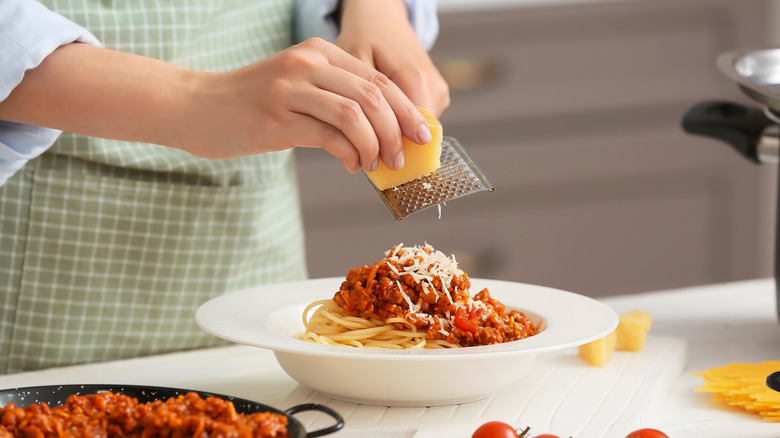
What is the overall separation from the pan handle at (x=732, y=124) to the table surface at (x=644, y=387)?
0.25 metres

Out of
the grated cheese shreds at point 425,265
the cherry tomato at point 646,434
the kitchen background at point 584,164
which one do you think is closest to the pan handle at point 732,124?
the grated cheese shreds at point 425,265

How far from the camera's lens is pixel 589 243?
3.04 m

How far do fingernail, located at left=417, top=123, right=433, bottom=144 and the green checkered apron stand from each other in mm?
550

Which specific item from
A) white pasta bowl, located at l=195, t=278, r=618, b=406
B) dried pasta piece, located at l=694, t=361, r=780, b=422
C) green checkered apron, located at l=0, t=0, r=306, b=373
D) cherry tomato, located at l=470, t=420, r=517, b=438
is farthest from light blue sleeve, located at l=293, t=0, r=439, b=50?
cherry tomato, located at l=470, t=420, r=517, b=438

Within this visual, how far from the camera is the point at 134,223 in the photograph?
4.75ft

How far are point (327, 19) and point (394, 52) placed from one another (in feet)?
0.90

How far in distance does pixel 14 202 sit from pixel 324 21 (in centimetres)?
54

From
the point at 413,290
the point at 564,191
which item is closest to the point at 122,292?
the point at 413,290

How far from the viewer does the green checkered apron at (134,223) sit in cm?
139

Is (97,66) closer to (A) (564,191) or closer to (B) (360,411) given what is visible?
(B) (360,411)

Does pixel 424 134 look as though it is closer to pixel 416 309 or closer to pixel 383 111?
pixel 383 111

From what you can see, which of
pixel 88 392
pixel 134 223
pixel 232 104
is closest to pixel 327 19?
pixel 134 223

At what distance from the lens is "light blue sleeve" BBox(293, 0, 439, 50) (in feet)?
5.07

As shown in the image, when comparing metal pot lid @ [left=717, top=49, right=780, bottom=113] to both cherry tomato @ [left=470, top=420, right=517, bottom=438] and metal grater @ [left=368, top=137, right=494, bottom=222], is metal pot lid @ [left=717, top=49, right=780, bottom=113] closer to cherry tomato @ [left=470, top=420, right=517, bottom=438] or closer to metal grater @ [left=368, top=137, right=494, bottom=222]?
metal grater @ [left=368, top=137, right=494, bottom=222]
